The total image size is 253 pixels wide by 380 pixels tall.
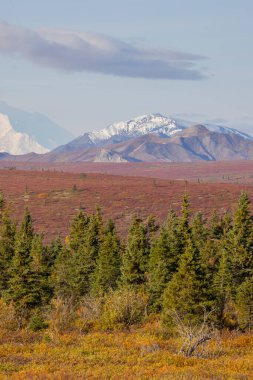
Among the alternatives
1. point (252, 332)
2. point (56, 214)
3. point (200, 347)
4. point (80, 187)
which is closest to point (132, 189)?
point (80, 187)

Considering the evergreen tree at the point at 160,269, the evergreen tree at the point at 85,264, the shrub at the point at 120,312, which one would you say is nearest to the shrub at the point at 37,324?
the shrub at the point at 120,312

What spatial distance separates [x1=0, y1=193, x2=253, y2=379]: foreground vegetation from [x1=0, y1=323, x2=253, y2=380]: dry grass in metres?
0.05

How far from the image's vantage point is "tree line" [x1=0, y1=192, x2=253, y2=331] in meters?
36.1

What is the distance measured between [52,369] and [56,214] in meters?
97.1

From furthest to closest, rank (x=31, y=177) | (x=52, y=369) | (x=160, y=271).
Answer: (x=31, y=177), (x=160, y=271), (x=52, y=369)

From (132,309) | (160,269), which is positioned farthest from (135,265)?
(132,309)

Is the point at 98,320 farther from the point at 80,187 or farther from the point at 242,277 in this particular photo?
the point at 80,187

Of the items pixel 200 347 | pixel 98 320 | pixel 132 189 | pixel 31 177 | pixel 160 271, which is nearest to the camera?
pixel 200 347

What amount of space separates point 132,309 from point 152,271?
8.52 metres

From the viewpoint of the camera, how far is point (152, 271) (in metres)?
43.5

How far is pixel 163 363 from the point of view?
23.3m

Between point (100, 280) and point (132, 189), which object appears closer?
point (100, 280)

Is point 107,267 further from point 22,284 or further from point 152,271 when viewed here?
point 22,284

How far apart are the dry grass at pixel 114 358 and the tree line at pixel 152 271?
4207 millimetres
